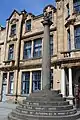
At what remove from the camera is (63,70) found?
15.5 metres

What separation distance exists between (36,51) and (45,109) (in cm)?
1163

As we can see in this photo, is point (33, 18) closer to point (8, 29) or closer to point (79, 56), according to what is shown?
point (8, 29)

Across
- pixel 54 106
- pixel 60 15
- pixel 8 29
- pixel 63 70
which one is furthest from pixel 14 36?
pixel 54 106

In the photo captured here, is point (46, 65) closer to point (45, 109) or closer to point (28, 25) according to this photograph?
point (45, 109)

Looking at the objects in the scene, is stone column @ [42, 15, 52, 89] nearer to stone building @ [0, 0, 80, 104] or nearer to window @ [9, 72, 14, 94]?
stone building @ [0, 0, 80, 104]

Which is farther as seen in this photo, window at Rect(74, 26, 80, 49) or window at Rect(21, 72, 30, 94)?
window at Rect(21, 72, 30, 94)

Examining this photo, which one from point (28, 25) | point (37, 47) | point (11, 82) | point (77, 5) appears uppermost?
point (77, 5)

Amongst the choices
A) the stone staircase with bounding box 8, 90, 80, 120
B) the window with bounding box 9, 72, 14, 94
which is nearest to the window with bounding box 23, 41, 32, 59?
the window with bounding box 9, 72, 14, 94

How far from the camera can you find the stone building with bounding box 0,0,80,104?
15508mm

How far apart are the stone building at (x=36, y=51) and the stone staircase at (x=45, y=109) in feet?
18.1

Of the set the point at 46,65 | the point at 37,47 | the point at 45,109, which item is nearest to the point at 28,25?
the point at 37,47

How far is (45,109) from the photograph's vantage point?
848 cm

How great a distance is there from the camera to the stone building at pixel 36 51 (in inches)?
611

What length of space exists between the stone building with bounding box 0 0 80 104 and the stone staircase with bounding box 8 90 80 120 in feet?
18.1
